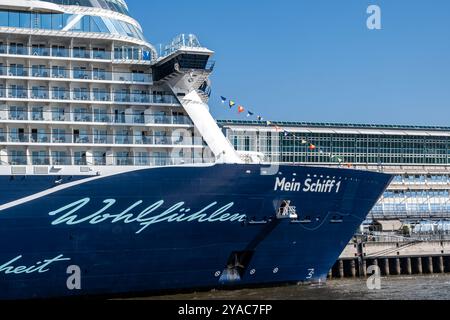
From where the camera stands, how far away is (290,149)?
196 feet

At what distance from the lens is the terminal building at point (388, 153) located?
57344 mm

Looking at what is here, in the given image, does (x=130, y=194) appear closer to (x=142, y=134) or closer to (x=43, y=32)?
(x=142, y=134)

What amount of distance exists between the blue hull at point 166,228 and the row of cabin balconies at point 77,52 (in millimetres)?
4811

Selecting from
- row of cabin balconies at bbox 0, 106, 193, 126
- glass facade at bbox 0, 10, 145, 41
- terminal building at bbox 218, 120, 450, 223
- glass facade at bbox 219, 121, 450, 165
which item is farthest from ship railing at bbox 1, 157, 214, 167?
glass facade at bbox 219, 121, 450, 165

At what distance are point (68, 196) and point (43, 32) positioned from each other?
19.9 feet

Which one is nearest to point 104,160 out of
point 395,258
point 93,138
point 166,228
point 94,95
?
point 93,138

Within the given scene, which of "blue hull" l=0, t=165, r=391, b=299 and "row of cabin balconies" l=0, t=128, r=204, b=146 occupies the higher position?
"row of cabin balconies" l=0, t=128, r=204, b=146

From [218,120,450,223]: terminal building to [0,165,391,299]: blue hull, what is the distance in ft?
89.1

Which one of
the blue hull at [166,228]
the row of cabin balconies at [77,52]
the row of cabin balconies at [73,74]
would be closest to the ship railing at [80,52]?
the row of cabin balconies at [77,52]

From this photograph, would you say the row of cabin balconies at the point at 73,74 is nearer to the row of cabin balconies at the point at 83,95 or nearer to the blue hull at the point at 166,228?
the row of cabin balconies at the point at 83,95

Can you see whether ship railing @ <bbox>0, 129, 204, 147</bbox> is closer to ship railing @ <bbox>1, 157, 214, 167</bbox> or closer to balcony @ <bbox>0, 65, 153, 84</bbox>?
ship railing @ <bbox>1, 157, 214, 167</bbox>

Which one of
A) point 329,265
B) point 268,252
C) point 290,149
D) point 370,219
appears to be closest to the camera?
point 268,252

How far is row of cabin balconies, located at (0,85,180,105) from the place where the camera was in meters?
26.3
